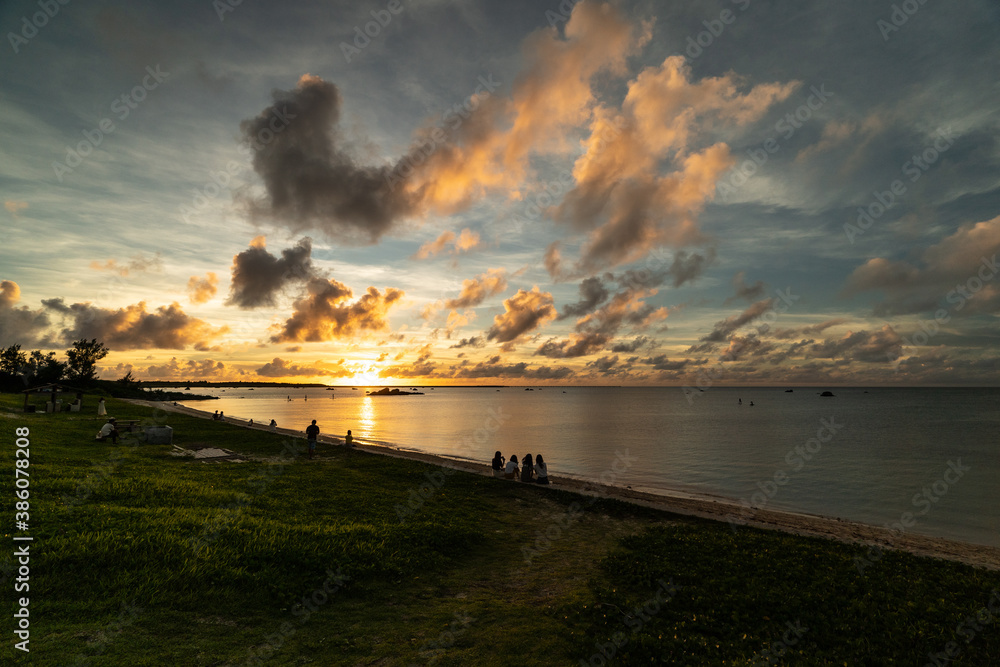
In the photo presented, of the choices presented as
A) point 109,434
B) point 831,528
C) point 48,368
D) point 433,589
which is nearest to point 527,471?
point 433,589

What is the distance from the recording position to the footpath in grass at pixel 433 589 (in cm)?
888

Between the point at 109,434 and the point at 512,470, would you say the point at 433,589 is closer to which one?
Answer: the point at 512,470

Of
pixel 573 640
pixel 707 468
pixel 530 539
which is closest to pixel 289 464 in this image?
pixel 530 539

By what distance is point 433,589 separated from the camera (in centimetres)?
1199

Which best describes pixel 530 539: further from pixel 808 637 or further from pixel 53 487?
pixel 53 487

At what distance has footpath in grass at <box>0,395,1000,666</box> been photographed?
888cm

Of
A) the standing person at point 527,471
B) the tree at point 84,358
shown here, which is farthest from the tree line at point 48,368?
the standing person at point 527,471

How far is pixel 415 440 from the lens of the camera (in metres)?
69.8

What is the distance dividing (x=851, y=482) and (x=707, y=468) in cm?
1122

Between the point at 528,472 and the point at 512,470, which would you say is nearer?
the point at 528,472

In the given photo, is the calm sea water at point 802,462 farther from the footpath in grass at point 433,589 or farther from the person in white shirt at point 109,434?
the person in white shirt at point 109,434

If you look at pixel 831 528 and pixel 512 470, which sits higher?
pixel 512 470

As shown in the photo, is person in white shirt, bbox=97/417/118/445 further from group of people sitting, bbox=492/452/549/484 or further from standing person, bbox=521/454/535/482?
standing person, bbox=521/454/535/482

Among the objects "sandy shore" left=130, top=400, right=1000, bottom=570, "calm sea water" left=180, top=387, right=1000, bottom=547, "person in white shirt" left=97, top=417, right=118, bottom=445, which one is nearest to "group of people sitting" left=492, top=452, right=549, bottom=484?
"sandy shore" left=130, top=400, right=1000, bottom=570
